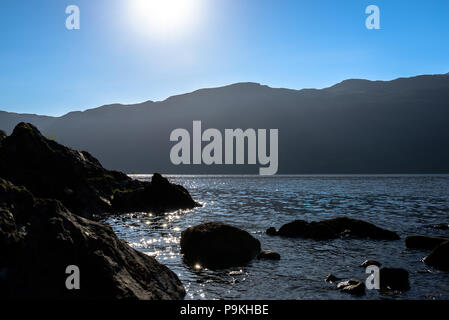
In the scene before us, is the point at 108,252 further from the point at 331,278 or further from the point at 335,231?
the point at 335,231

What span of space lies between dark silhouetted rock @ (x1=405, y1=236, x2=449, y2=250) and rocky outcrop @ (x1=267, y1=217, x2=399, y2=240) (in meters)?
2.46

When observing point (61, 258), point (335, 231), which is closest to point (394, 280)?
point (335, 231)

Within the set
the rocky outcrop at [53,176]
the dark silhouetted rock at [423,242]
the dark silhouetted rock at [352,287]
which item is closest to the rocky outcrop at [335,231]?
the dark silhouetted rock at [423,242]

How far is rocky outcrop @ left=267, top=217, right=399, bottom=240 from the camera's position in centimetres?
2243

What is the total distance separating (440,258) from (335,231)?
8.91 m

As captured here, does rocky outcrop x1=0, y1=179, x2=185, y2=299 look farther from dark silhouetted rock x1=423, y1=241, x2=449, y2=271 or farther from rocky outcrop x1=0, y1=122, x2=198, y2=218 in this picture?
rocky outcrop x1=0, y1=122, x2=198, y2=218

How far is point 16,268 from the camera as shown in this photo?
8.42 m

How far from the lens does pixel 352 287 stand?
1192cm

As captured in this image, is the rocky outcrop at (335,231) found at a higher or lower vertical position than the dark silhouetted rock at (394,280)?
lower

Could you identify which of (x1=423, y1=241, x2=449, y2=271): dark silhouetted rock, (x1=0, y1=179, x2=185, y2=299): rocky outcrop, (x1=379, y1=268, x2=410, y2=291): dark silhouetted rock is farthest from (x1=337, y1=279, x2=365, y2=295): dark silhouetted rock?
(x1=0, y1=179, x2=185, y2=299): rocky outcrop

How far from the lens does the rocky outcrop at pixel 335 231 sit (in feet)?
73.6

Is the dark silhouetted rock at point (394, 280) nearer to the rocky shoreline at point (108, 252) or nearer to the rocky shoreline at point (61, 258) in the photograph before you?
the rocky shoreline at point (108, 252)

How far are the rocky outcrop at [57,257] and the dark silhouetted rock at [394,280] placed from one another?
25.8 feet
